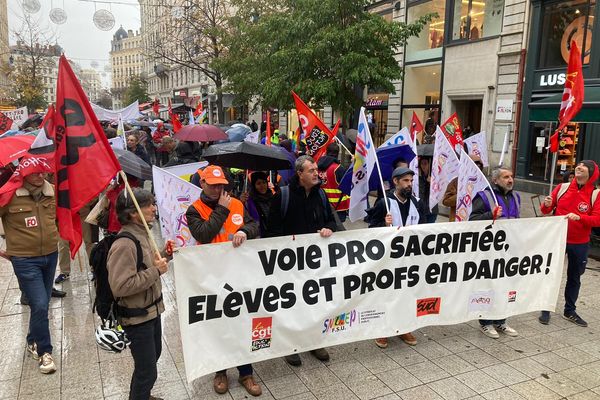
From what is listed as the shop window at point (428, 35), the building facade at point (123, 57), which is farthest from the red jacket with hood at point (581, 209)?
the building facade at point (123, 57)

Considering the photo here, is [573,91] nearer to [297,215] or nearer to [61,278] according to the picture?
[297,215]

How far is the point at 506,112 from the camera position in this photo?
1599 centimetres

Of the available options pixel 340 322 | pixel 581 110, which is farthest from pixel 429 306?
pixel 581 110

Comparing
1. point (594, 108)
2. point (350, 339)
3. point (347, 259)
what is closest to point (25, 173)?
point (347, 259)

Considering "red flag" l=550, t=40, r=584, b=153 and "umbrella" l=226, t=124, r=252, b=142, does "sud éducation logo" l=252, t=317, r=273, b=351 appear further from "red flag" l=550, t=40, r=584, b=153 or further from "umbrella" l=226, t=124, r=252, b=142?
"umbrella" l=226, t=124, r=252, b=142

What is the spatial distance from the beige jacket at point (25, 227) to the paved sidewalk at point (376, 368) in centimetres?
110

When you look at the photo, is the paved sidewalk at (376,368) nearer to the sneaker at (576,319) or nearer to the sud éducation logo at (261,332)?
the sneaker at (576,319)

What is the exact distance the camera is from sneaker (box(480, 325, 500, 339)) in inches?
197

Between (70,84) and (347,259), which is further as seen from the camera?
(347,259)

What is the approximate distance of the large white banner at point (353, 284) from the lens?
382 centimetres

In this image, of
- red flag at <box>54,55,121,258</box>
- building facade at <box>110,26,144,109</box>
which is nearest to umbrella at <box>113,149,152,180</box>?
red flag at <box>54,55,121,258</box>

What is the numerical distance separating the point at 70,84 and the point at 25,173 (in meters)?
1.49

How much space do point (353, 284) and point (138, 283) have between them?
2.05 m

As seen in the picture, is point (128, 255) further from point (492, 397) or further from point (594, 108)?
point (594, 108)
